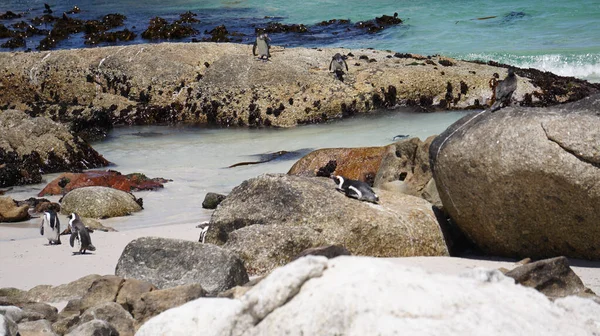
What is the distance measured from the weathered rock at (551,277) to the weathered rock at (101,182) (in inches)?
312

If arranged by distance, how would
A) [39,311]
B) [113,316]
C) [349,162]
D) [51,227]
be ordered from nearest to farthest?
[113,316] → [39,311] → [51,227] → [349,162]

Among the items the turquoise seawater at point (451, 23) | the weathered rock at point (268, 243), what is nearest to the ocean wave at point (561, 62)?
the turquoise seawater at point (451, 23)

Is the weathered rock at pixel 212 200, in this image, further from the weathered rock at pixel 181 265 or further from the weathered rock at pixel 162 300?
the weathered rock at pixel 162 300

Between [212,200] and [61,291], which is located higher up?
[61,291]

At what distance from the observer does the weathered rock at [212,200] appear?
37.6ft

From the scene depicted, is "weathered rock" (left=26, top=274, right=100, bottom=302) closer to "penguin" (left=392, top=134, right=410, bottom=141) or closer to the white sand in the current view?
the white sand

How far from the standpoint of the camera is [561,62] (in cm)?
2566

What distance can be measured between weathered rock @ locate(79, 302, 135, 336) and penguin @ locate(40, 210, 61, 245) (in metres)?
3.98

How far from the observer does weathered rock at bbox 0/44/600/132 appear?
17688 mm

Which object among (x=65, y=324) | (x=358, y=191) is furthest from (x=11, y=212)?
(x=65, y=324)

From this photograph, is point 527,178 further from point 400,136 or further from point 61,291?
point 400,136

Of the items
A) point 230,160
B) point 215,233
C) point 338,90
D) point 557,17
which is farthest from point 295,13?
point 215,233

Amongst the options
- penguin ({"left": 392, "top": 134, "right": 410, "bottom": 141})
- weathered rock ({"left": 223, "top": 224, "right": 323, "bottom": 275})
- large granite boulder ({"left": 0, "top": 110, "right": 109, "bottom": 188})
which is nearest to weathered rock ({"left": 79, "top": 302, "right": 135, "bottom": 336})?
weathered rock ({"left": 223, "top": 224, "right": 323, "bottom": 275})

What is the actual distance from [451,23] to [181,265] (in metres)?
28.0
